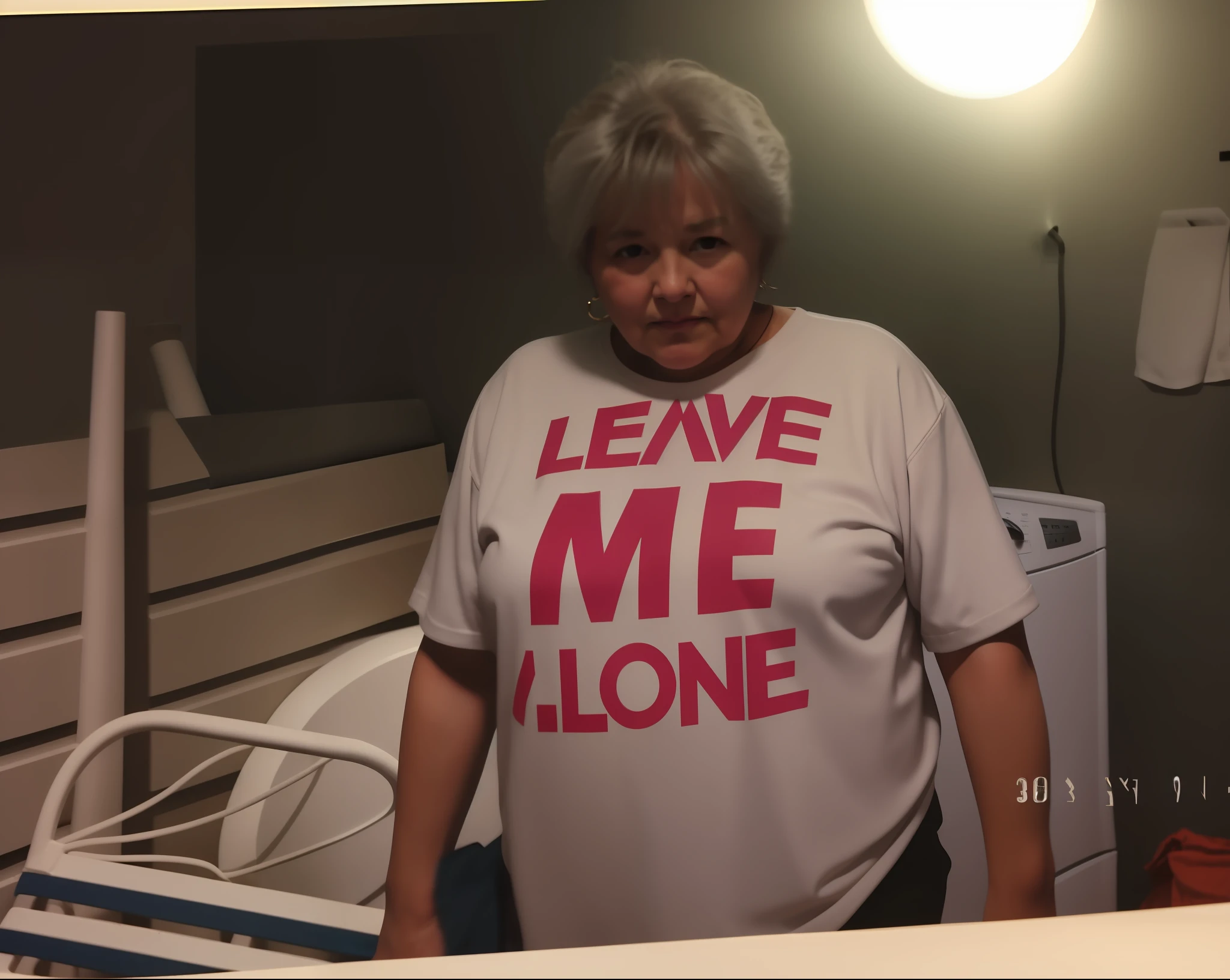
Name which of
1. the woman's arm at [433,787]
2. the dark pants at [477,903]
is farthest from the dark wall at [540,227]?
the dark pants at [477,903]

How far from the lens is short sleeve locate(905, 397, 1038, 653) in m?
0.78

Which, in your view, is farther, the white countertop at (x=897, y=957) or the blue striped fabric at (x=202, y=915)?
the blue striped fabric at (x=202, y=915)

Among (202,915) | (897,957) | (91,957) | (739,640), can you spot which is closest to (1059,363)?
(739,640)

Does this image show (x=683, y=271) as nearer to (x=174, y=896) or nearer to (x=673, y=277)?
(x=673, y=277)

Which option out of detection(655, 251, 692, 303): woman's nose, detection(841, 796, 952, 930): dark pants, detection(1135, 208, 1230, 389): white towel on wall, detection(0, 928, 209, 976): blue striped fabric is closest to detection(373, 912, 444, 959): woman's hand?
detection(0, 928, 209, 976): blue striped fabric

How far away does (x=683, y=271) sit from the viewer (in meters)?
0.80

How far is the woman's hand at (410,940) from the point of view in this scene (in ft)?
2.70

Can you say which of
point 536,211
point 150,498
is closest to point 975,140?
point 536,211

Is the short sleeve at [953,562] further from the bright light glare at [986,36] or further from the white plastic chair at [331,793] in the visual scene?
the white plastic chair at [331,793]

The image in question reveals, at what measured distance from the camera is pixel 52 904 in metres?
0.86

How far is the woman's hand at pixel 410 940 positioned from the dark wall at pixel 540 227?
45 cm

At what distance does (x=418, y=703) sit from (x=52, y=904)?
39 centimetres

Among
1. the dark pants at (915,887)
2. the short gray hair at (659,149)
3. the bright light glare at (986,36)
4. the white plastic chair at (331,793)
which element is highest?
the bright light glare at (986,36)

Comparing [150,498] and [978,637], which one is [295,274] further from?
[978,637]
